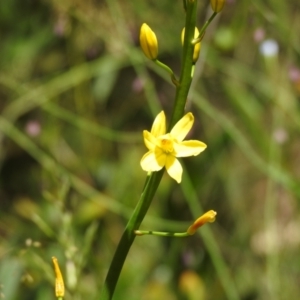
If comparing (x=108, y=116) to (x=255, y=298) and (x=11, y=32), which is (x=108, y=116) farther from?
(x=255, y=298)

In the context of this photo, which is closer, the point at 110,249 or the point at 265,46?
the point at 265,46

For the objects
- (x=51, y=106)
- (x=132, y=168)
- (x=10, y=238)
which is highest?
(x=132, y=168)

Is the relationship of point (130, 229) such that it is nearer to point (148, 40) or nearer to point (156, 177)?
point (156, 177)

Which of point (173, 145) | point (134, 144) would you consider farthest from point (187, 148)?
point (134, 144)

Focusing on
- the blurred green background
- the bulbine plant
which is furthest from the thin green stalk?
the blurred green background

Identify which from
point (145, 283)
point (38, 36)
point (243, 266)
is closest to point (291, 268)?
point (243, 266)

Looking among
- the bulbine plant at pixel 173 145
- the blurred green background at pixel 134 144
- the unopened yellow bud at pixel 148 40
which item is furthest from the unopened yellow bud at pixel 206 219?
the blurred green background at pixel 134 144

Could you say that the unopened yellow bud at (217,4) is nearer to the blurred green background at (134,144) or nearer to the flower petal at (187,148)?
the flower petal at (187,148)
